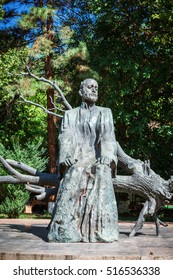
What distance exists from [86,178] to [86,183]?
0.27 feet

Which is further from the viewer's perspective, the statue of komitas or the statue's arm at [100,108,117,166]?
the statue's arm at [100,108,117,166]

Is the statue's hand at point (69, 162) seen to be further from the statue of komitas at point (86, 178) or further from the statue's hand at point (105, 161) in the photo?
the statue's hand at point (105, 161)

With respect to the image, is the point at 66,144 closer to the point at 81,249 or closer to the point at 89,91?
the point at 89,91

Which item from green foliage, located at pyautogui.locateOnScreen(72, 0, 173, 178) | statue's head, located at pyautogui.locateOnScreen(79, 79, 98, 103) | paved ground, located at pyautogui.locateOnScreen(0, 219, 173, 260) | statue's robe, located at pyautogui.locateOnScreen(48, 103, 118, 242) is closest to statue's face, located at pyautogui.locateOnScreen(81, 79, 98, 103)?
statue's head, located at pyautogui.locateOnScreen(79, 79, 98, 103)

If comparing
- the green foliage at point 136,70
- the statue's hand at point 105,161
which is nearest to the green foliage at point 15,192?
the green foliage at point 136,70

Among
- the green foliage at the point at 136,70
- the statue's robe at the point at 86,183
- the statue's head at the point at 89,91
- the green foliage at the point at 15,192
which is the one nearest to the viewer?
the statue's robe at the point at 86,183

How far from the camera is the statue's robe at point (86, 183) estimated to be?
7.08 m

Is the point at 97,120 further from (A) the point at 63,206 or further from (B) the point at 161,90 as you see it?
(B) the point at 161,90

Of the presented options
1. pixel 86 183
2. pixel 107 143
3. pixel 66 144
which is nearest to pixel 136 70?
pixel 107 143

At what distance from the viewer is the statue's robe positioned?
708 cm

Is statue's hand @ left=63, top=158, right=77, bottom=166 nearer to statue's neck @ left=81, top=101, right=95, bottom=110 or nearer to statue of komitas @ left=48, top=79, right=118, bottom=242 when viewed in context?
statue of komitas @ left=48, top=79, right=118, bottom=242

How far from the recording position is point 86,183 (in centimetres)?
741

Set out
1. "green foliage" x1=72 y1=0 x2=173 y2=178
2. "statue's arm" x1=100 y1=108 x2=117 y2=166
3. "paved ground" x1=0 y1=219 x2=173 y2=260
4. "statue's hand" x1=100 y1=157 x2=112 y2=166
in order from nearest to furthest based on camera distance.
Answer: "paved ground" x1=0 y1=219 x2=173 y2=260 → "statue's hand" x1=100 y1=157 x2=112 y2=166 → "statue's arm" x1=100 y1=108 x2=117 y2=166 → "green foliage" x1=72 y1=0 x2=173 y2=178

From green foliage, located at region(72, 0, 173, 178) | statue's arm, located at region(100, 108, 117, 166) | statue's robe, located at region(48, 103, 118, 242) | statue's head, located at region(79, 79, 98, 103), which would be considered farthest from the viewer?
green foliage, located at region(72, 0, 173, 178)
